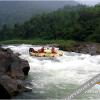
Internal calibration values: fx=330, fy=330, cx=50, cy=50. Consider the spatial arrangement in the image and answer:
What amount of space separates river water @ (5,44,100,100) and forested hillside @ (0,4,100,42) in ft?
52.7

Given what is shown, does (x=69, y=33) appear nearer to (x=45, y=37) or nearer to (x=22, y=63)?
(x=45, y=37)

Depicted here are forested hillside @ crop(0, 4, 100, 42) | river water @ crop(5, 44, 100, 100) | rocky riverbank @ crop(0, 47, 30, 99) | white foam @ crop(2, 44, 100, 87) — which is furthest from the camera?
forested hillside @ crop(0, 4, 100, 42)

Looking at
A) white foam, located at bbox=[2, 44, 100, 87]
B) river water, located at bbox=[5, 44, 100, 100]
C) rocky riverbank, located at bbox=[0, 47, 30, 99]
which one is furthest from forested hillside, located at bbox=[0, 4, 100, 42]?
rocky riverbank, located at bbox=[0, 47, 30, 99]

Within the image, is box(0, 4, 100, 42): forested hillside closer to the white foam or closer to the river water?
the white foam

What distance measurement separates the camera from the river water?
52.7 ft

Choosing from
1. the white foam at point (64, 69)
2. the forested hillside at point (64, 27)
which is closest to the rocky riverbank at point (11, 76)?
the white foam at point (64, 69)

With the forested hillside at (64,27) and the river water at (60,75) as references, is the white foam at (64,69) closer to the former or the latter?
the river water at (60,75)

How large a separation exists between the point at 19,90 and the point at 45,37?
38.6m

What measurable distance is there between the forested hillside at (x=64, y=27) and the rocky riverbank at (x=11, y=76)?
2298 cm

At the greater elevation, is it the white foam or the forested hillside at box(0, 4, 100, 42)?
the forested hillside at box(0, 4, 100, 42)

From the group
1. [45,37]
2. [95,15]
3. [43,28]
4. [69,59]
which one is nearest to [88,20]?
[95,15]

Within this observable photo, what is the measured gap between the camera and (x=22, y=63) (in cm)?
2023

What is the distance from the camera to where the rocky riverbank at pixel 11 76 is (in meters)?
15.4

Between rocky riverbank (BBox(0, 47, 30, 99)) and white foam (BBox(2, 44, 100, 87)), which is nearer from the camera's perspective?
rocky riverbank (BBox(0, 47, 30, 99))
